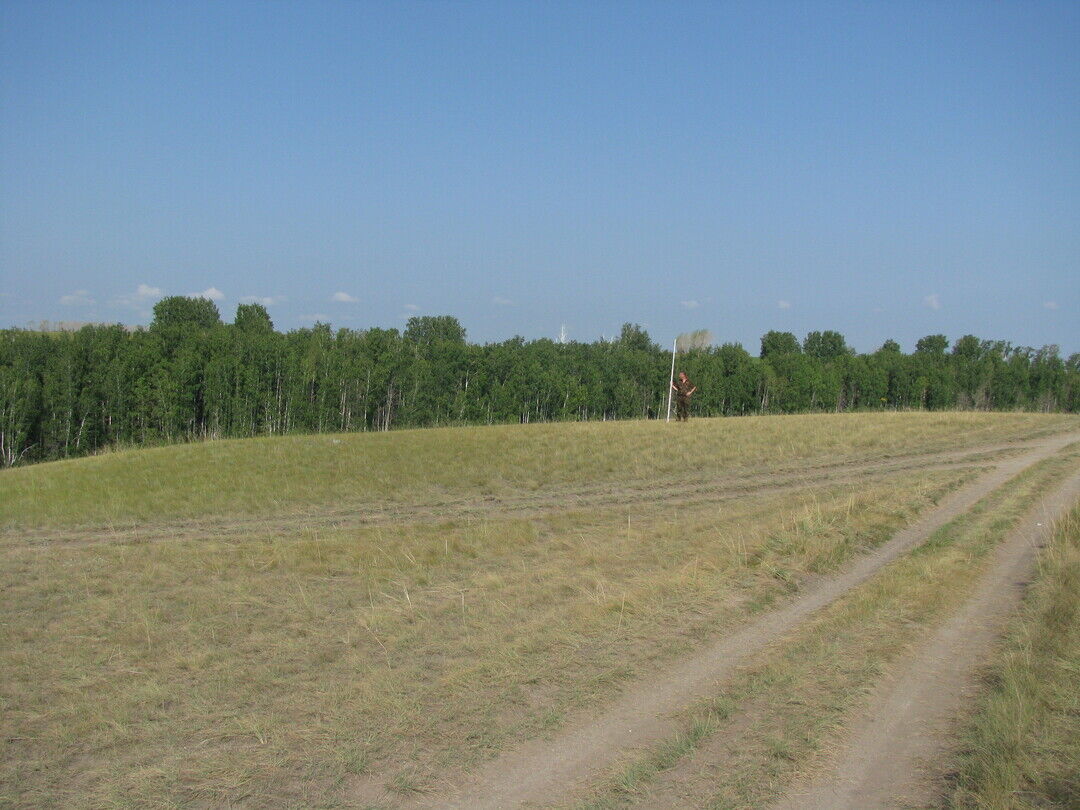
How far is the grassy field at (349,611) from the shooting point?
6730 millimetres

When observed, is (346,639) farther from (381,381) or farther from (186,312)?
(186,312)

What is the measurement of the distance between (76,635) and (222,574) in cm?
317

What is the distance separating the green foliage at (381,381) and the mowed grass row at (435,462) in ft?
74.2

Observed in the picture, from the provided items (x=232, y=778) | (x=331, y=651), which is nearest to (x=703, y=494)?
(x=331, y=651)

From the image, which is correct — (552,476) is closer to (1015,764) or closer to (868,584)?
(868,584)

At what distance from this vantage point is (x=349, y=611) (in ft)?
36.2

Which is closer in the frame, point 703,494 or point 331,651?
point 331,651

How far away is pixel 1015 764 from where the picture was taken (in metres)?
5.79

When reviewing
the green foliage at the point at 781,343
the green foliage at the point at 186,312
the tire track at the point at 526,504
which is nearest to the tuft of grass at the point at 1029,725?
the tire track at the point at 526,504

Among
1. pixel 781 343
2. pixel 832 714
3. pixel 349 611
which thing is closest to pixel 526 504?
pixel 349 611

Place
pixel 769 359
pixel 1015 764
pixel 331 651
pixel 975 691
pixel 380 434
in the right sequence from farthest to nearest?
pixel 769 359, pixel 380 434, pixel 331 651, pixel 975 691, pixel 1015 764

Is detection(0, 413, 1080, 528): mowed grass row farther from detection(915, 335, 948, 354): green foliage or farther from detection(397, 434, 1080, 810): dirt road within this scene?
detection(915, 335, 948, 354): green foliage

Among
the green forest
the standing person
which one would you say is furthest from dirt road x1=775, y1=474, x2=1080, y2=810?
the green forest

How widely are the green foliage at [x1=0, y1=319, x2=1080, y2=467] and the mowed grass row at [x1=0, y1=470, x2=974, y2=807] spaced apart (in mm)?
35252
